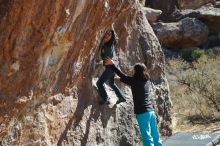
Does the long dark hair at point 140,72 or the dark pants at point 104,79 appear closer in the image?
the long dark hair at point 140,72

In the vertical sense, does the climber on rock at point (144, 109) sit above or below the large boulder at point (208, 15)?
below

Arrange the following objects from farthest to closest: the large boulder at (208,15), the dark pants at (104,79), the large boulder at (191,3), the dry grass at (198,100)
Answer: the large boulder at (191,3) → the large boulder at (208,15) → the dry grass at (198,100) → the dark pants at (104,79)

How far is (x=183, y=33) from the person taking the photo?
2941cm

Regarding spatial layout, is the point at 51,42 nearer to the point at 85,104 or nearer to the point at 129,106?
the point at 85,104

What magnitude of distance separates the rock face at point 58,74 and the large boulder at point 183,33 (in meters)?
19.6

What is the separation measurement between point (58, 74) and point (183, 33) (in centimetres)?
2290

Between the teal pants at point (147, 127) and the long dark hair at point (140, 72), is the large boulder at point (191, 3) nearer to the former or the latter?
the long dark hair at point (140, 72)

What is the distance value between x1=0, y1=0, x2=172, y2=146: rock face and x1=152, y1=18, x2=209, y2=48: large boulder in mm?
19570

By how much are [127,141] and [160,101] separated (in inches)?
71.2

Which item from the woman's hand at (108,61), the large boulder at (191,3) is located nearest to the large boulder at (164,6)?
the large boulder at (191,3)

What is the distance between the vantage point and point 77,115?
26.4ft

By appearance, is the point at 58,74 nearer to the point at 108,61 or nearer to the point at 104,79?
the point at 108,61

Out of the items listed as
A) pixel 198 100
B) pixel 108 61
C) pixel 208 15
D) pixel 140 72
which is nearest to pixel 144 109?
pixel 140 72

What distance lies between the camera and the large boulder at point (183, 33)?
95.8 feet
